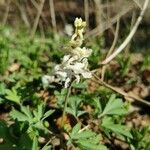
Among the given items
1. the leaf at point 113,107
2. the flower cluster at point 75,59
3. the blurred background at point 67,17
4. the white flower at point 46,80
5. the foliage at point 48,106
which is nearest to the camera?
the flower cluster at point 75,59

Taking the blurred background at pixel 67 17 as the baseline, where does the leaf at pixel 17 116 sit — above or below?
below

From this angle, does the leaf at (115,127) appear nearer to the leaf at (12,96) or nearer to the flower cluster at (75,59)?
the flower cluster at (75,59)

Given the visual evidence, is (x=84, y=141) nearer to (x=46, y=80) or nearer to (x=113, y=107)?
(x=113, y=107)

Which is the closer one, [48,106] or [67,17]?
[48,106]

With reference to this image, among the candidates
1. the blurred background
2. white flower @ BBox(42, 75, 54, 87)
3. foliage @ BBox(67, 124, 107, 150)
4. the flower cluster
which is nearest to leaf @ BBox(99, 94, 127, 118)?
foliage @ BBox(67, 124, 107, 150)

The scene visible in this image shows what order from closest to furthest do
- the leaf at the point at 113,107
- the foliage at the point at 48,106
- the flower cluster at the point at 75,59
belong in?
the flower cluster at the point at 75,59 → the foliage at the point at 48,106 → the leaf at the point at 113,107

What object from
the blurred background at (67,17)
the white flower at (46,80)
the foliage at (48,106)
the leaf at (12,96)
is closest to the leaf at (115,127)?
the foliage at (48,106)

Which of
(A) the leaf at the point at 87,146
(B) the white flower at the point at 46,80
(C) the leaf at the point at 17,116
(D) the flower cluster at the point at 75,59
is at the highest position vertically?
(B) the white flower at the point at 46,80

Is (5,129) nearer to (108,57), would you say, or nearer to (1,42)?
(108,57)

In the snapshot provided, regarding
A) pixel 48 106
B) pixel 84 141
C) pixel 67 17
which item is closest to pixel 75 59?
pixel 84 141

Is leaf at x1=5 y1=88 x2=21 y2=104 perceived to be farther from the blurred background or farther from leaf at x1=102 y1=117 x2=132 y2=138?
the blurred background

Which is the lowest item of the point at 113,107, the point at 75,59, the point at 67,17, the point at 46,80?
the point at 113,107
